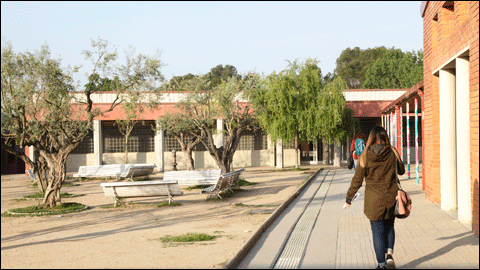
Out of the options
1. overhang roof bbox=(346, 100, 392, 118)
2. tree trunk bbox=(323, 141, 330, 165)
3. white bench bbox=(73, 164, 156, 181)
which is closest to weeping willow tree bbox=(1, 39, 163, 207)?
white bench bbox=(73, 164, 156, 181)

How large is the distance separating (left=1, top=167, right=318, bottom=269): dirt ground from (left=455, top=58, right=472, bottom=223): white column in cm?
357

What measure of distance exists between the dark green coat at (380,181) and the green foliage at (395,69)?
180 feet

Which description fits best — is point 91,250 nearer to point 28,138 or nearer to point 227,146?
point 28,138

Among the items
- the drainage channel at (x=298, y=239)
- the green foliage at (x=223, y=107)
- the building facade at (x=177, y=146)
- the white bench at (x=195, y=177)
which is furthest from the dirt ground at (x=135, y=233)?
the building facade at (x=177, y=146)

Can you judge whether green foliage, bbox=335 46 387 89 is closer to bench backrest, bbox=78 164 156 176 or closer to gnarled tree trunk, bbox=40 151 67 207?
bench backrest, bbox=78 164 156 176

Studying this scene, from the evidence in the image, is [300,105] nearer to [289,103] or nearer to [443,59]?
[289,103]

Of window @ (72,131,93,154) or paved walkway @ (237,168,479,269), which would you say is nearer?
paved walkway @ (237,168,479,269)

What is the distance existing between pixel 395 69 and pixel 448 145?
52.6 metres

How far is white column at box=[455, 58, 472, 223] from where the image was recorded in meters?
8.35

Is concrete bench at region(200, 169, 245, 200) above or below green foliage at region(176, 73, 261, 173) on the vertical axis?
below

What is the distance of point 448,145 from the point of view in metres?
10.1

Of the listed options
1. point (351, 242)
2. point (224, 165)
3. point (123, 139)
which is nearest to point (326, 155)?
point (123, 139)

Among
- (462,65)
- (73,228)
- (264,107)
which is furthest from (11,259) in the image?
(264,107)

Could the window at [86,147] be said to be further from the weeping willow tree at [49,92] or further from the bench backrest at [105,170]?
the weeping willow tree at [49,92]
